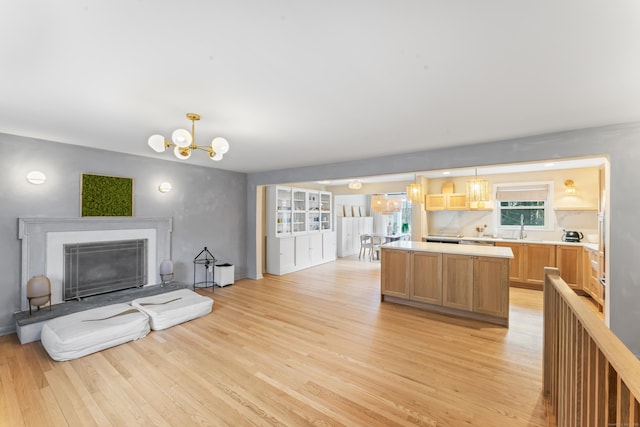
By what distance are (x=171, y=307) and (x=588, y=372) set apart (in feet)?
13.0

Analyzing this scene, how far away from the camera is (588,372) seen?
114 cm

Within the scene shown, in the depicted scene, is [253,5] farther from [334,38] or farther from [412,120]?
[412,120]

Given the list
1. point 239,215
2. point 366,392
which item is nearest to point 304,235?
point 239,215

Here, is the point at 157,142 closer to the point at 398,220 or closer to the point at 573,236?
the point at 573,236

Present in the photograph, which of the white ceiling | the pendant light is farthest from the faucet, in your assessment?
the white ceiling

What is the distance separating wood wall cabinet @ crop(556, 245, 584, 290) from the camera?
4.93 metres

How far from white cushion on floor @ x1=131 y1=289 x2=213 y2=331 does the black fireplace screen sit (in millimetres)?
771

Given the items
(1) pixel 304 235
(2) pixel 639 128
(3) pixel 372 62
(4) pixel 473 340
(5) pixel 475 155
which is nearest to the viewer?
(3) pixel 372 62

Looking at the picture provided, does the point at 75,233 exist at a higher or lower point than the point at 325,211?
lower

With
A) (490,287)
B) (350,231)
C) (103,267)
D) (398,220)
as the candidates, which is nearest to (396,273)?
(490,287)

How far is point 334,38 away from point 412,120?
1.50 metres

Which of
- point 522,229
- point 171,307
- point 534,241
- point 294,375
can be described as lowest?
point 294,375

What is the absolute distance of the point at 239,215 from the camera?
608 centimetres

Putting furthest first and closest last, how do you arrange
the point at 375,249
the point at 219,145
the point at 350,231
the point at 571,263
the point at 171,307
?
the point at 350,231, the point at 375,249, the point at 571,263, the point at 171,307, the point at 219,145
